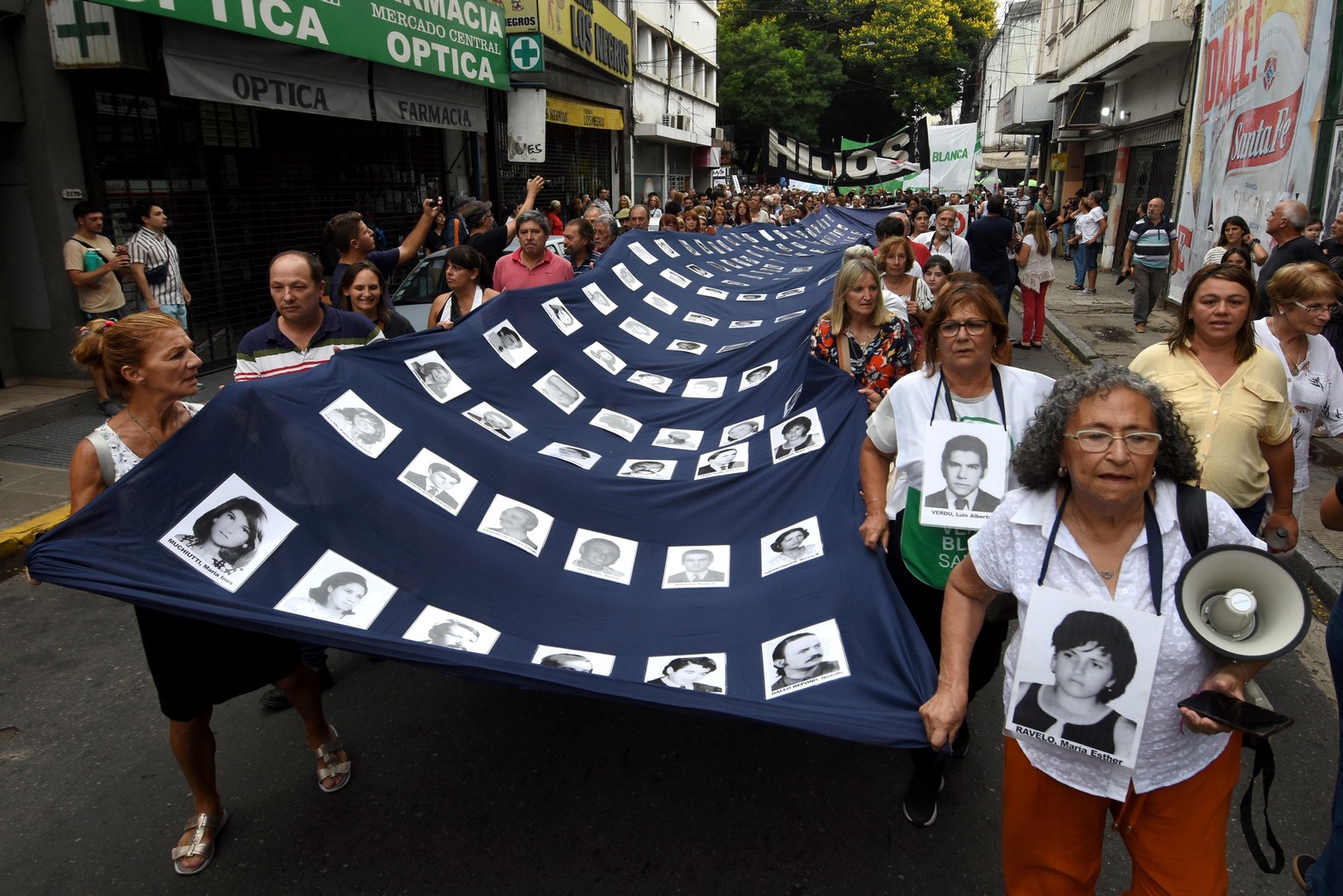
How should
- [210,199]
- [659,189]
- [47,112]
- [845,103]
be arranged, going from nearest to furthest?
[47,112]
[210,199]
[659,189]
[845,103]

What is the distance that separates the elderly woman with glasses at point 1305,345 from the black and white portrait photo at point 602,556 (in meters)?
2.70

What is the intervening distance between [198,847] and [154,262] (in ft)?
22.0

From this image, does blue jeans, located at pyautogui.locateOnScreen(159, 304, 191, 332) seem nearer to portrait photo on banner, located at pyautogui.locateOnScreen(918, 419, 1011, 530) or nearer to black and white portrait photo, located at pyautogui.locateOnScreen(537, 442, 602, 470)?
black and white portrait photo, located at pyautogui.locateOnScreen(537, 442, 602, 470)

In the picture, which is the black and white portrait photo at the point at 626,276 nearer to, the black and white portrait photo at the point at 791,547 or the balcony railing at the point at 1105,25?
the black and white portrait photo at the point at 791,547

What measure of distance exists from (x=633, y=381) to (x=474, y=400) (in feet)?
5.29

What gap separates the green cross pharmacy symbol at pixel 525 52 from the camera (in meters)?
14.8

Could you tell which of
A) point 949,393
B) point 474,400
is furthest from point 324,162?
point 949,393

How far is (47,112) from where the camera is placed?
786 cm

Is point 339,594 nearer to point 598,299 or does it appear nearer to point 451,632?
point 451,632

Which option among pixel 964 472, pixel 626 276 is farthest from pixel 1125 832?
pixel 626 276

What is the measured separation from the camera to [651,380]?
6.07m

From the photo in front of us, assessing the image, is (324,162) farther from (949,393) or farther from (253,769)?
(949,393)

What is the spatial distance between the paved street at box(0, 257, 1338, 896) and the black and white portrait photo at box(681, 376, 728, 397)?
96.6 inches

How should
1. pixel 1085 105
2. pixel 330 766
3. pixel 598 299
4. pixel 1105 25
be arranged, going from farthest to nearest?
pixel 1085 105
pixel 1105 25
pixel 598 299
pixel 330 766
